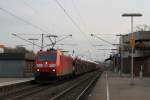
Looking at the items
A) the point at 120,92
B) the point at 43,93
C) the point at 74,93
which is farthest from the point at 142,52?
the point at 43,93

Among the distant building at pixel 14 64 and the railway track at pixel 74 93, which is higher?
the distant building at pixel 14 64

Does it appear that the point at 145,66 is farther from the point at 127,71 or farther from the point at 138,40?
the point at 127,71

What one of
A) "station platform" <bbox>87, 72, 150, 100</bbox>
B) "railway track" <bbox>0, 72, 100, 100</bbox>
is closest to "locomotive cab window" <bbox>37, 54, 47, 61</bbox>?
"railway track" <bbox>0, 72, 100, 100</bbox>

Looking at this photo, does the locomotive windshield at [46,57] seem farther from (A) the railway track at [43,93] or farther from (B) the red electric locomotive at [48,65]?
(A) the railway track at [43,93]

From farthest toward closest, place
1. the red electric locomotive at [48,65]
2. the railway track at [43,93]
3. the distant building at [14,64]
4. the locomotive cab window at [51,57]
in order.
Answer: the distant building at [14,64] → the locomotive cab window at [51,57] → the red electric locomotive at [48,65] → the railway track at [43,93]

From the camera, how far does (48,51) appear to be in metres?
35.3

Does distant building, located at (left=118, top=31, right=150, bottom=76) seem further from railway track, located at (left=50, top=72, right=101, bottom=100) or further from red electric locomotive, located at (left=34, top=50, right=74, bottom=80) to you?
railway track, located at (left=50, top=72, right=101, bottom=100)

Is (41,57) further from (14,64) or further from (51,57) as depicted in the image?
(14,64)

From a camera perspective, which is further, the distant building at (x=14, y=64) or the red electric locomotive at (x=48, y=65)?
the distant building at (x=14, y=64)

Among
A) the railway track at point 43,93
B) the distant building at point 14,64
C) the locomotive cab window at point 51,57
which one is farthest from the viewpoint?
the distant building at point 14,64

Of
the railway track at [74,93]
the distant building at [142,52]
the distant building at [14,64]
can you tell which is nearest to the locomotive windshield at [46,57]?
the railway track at [74,93]

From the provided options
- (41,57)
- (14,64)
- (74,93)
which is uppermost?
(41,57)

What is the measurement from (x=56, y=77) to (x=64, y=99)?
13.4 metres

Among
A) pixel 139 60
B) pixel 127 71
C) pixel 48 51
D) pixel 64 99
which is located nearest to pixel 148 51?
pixel 139 60
